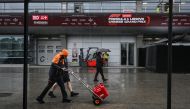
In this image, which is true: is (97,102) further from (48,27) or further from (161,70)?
(48,27)

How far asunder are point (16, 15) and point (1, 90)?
2440cm

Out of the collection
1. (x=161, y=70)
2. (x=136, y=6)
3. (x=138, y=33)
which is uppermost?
(x=136, y=6)

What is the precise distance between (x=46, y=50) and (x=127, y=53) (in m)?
8.68

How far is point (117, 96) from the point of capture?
1407 cm

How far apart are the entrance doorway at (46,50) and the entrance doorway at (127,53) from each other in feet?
22.2

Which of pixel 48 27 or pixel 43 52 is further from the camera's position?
pixel 43 52

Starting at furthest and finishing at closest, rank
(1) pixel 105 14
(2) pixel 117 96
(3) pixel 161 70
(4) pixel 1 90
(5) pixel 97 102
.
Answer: (1) pixel 105 14
(3) pixel 161 70
(4) pixel 1 90
(2) pixel 117 96
(5) pixel 97 102

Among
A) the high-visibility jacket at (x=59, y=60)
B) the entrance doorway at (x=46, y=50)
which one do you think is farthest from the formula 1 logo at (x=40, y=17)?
the high-visibility jacket at (x=59, y=60)

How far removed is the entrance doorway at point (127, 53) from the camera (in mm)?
41312

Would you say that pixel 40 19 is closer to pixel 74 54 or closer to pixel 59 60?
pixel 74 54

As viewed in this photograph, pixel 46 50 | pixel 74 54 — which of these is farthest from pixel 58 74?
pixel 46 50

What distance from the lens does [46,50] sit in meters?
42.7

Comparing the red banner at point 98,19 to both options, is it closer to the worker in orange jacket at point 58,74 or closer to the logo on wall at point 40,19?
the logo on wall at point 40,19

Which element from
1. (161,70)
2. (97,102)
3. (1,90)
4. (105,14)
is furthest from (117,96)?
(105,14)
